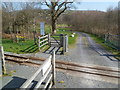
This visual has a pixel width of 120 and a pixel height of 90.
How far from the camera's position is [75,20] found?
44938mm

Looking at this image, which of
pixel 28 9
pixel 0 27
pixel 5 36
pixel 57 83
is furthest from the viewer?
pixel 5 36

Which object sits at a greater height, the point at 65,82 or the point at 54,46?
the point at 54,46

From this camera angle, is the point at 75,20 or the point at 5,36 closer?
the point at 5,36

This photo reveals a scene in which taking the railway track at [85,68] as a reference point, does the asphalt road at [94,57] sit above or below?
above

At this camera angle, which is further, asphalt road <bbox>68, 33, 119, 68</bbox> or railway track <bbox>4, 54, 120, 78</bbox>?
asphalt road <bbox>68, 33, 119, 68</bbox>

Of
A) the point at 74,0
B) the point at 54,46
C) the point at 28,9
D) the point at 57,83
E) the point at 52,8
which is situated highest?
the point at 74,0

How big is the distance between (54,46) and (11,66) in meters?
4.42

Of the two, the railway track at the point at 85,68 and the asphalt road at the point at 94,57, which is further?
the asphalt road at the point at 94,57

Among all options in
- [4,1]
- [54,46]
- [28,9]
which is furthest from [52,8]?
[54,46]

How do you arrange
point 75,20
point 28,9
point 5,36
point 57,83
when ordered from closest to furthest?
point 57,83, point 28,9, point 5,36, point 75,20

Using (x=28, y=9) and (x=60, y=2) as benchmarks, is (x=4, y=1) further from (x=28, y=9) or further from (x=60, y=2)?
(x=60, y=2)

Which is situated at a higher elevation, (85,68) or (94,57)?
(94,57)

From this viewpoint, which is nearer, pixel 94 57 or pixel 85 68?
pixel 85 68

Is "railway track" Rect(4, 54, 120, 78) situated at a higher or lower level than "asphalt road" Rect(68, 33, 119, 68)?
lower
